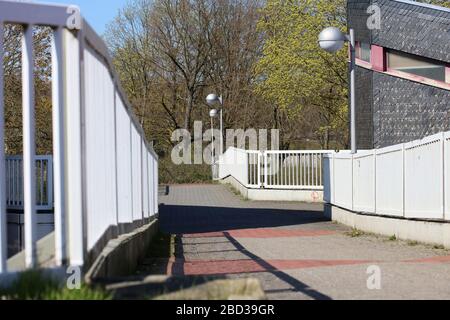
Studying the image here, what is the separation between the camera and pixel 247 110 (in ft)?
166

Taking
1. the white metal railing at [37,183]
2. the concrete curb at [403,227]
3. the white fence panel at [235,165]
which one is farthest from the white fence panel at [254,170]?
the white metal railing at [37,183]

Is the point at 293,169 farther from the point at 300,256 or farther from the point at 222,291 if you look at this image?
the point at 222,291

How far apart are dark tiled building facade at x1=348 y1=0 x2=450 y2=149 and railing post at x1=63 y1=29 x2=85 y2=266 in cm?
1767

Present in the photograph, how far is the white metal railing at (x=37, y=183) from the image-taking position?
15469mm

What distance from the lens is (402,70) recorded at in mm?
22469

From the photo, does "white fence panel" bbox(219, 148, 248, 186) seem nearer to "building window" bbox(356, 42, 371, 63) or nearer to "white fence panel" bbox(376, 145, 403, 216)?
"building window" bbox(356, 42, 371, 63)

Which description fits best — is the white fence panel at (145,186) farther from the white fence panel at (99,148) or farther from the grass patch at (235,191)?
the grass patch at (235,191)

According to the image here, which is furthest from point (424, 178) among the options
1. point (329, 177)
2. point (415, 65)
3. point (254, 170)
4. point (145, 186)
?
point (254, 170)

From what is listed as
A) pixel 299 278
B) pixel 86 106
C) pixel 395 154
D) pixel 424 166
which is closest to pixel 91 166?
pixel 86 106

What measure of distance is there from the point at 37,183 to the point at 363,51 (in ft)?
38.7

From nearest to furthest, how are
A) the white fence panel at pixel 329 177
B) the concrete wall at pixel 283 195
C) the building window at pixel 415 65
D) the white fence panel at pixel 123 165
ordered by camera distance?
the white fence panel at pixel 123 165 < the white fence panel at pixel 329 177 < the building window at pixel 415 65 < the concrete wall at pixel 283 195

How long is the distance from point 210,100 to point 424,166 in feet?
67.3

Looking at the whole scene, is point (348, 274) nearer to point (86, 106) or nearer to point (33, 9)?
point (86, 106)

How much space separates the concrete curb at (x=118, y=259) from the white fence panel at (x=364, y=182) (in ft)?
21.4
